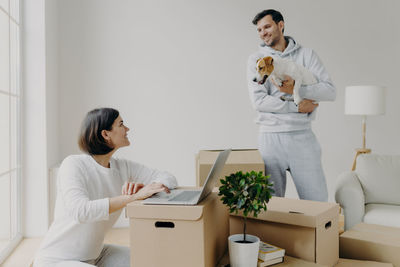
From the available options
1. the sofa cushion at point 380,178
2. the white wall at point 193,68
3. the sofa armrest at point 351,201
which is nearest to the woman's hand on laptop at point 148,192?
the sofa armrest at point 351,201

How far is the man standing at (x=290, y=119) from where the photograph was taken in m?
2.31

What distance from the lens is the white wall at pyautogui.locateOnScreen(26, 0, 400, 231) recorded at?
11.7 feet

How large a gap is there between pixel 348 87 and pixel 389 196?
1.09 meters

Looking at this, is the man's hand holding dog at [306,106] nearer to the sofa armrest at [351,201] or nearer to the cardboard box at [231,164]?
the cardboard box at [231,164]

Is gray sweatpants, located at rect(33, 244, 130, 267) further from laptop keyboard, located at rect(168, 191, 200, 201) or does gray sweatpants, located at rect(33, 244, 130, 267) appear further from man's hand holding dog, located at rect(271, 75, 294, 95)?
man's hand holding dog, located at rect(271, 75, 294, 95)

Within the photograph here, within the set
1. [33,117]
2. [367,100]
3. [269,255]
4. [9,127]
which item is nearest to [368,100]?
[367,100]

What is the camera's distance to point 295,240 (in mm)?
1467

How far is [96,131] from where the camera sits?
1697 mm

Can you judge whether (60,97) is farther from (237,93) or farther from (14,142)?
(237,93)

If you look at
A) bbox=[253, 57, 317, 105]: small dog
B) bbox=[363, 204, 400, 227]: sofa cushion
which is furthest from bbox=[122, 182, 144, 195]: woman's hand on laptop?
bbox=[363, 204, 400, 227]: sofa cushion

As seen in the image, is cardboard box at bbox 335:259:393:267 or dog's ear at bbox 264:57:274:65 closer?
cardboard box at bbox 335:259:393:267

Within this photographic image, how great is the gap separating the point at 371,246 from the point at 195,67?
2.39 m

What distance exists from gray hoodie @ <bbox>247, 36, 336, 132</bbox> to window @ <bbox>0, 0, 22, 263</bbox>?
1.67 metres

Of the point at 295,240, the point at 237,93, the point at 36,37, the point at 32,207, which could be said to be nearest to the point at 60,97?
the point at 36,37
